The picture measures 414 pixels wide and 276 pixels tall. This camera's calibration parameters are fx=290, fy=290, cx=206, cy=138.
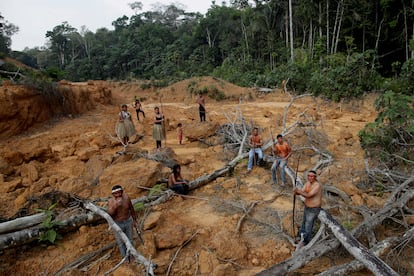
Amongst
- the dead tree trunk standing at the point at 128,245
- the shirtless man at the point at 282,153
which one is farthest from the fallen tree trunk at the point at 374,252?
the shirtless man at the point at 282,153

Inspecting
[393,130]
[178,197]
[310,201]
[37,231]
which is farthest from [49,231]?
[393,130]

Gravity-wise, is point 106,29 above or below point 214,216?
above

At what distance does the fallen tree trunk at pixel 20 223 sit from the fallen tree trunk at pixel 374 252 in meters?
4.02

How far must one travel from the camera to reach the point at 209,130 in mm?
10008

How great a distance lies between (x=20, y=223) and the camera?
4.27 metres

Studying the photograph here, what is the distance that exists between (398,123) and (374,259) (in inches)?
196

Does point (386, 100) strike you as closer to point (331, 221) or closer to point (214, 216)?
point (331, 221)

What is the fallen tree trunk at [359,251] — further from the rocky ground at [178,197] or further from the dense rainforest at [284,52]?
the dense rainforest at [284,52]

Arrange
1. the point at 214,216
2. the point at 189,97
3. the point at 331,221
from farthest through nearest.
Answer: the point at 189,97 → the point at 214,216 → the point at 331,221

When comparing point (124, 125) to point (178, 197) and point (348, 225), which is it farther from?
point (348, 225)

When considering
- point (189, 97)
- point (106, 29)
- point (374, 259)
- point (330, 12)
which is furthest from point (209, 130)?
point (106, 29)

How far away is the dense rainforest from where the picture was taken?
42.9 ft

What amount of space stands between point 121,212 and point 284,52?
24.8m

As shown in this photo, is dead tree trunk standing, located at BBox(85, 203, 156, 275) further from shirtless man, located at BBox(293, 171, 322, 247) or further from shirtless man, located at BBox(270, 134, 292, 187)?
shirtless man, located at BBox(270, 134, 292, 187)
